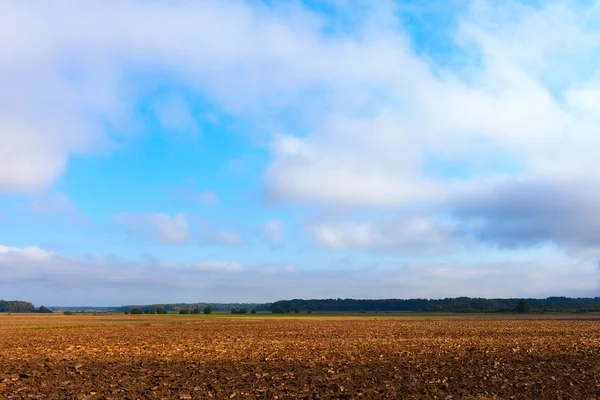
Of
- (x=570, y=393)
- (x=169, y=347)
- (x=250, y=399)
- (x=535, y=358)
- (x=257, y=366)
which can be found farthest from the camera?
(x=169, y=347)

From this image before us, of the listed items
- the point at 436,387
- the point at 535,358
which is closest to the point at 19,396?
the point at 436,387

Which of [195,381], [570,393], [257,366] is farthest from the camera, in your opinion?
[257,366]

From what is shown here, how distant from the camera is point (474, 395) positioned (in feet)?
54.5

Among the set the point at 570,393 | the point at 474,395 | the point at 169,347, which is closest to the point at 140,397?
the point at 474,395

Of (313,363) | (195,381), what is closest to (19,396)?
(195,381)

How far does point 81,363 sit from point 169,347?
917 centimetres

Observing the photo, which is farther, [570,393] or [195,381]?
[195,381]

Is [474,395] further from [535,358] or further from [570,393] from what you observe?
[535,358]

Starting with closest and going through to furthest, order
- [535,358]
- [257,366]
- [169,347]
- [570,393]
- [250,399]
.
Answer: [250,399] → [570,393] → [257,366] → [535,358] → [169,347]

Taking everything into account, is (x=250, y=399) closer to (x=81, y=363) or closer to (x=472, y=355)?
(x=81, y=363)

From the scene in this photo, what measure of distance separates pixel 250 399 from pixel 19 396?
7669 millimetres

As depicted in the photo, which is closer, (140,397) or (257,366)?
(140,397)

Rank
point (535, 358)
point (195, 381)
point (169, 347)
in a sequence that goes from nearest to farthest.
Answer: point (195, 381) < point (535, 358) < point (169, 347)

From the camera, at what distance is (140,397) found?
53.5 feet
